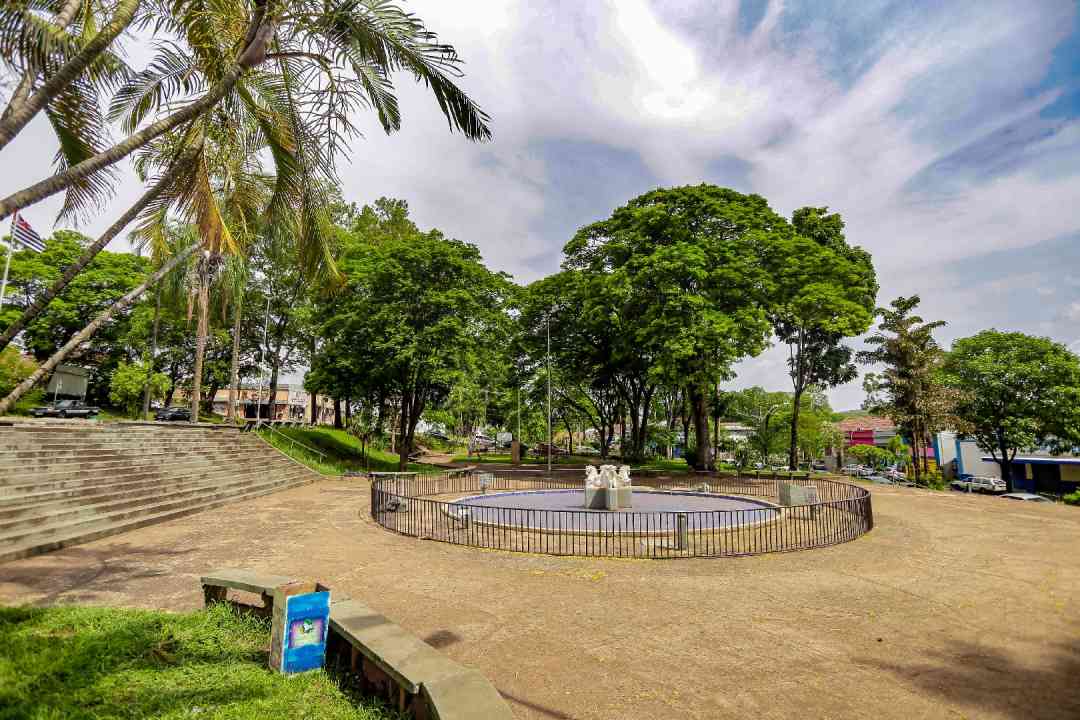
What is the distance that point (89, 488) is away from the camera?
13.2 meters

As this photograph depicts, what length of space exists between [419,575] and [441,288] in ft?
77.1

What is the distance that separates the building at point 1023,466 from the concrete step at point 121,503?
1931 inches

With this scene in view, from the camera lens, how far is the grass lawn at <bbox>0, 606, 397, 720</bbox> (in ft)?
14.0

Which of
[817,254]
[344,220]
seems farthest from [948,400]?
[344,220]

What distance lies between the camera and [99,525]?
11930 millimetres

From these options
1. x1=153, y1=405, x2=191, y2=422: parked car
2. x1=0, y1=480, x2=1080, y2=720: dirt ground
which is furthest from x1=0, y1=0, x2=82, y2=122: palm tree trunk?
x1=153, y1=405, x2=191, y2=422: parked car

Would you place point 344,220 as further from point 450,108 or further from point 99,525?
point 450,108

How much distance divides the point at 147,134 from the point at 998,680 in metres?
11.1

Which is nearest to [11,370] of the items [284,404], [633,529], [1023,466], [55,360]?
[55,360]

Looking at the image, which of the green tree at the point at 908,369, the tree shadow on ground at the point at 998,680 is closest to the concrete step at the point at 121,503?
the tree shadow on ground at the point at 998,680

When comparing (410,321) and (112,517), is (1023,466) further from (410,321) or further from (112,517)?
(112,517)

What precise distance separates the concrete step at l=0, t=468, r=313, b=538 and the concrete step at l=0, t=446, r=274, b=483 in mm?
1165

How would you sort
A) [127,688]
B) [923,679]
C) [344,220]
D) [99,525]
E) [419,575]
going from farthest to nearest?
[344,220] < [99,525] < [419,575] < [923,679] < [127,688]

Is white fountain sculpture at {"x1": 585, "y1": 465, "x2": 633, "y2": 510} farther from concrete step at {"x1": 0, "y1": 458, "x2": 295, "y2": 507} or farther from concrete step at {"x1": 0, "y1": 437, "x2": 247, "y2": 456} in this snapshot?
concrete step at {"x1": 0, "y1": 437, "x2": 247, "y2": 456}
